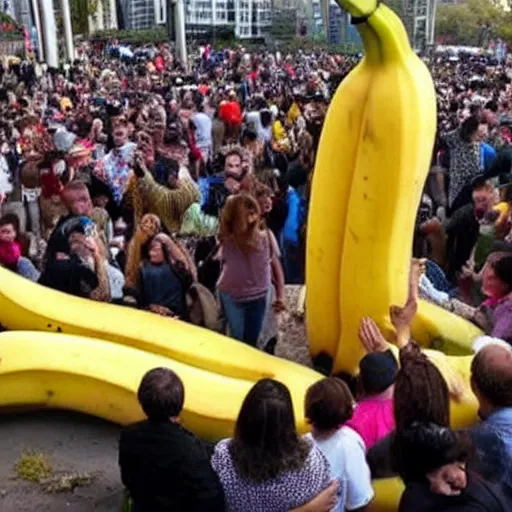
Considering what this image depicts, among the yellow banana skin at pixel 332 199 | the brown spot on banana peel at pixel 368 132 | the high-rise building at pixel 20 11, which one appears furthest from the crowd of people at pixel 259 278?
the high-rise building at pixel 20 11

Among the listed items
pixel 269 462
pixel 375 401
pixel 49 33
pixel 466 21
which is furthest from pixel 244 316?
pixel 466 21

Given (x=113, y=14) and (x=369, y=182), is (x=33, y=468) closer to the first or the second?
(x=369, y=182)

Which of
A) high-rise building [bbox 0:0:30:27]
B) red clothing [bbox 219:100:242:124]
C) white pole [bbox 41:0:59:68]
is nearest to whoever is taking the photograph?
red clothing [bbox 219:100:242:124]

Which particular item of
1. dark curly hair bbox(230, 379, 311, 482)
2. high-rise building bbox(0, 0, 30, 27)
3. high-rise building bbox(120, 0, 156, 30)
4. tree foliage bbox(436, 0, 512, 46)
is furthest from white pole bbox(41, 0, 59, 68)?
tree foliage bbox(436, 0, 512, 46)

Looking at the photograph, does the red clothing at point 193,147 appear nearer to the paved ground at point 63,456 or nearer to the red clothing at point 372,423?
the paved ground at point 63,456

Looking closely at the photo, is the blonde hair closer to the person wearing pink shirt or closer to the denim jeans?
the denim jeans

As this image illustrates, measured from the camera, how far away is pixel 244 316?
22.3ft

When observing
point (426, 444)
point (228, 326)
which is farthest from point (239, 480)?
point (228, 326)

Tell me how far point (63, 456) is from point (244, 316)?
175 cm

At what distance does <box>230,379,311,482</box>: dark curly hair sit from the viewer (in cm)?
362

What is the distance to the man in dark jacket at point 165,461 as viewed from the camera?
3.77 meters

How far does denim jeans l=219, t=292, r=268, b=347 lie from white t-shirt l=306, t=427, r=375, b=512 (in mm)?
2696

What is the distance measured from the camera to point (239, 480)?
3.74m

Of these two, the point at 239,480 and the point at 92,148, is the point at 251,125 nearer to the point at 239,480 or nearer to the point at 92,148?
the point at 92,148
